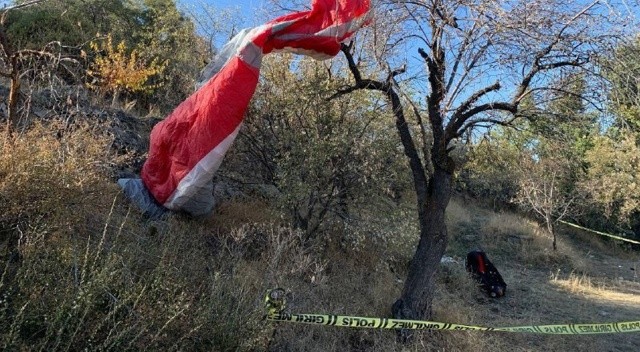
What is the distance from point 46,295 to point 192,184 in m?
2.90

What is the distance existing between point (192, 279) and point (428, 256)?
2637 mm

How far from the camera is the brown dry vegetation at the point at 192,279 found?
10.1 feet

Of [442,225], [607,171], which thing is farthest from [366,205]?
[607,171]

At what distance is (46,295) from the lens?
3.06 m

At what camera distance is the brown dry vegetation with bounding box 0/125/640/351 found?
10.1ft

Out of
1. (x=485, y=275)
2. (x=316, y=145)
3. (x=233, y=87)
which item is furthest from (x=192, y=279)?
(x=485, y=275)

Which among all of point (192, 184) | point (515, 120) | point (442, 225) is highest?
point (515, 120)

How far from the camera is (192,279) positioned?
433 centimetres

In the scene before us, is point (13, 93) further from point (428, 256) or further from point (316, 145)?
point (428, 256)

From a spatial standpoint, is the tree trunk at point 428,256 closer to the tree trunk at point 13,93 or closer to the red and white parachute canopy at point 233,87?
the red and white parachute canopy at point 233,87

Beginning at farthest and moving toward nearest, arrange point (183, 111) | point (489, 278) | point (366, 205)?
point (489, 278) → point (366, 205) → point (183, 111)

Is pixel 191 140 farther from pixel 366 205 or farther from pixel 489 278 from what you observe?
pixel 489 278

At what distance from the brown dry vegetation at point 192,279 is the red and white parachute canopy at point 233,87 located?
51 cm

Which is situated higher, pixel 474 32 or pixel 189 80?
pixel 474 32
